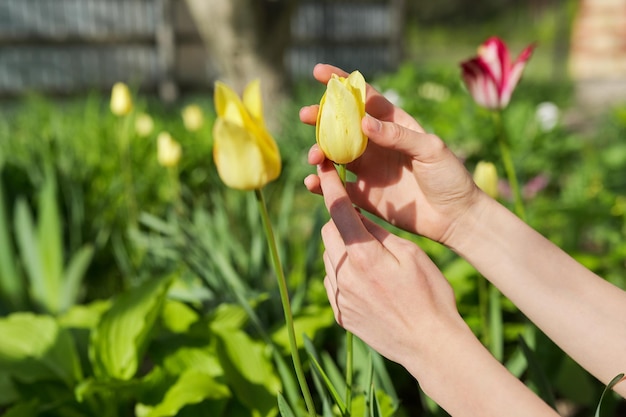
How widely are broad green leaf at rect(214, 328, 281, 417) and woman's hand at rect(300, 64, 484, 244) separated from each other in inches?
17.5

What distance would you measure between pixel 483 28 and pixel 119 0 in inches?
705

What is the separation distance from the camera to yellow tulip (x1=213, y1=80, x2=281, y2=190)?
2.94 feet

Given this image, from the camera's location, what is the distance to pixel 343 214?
2.71 ft

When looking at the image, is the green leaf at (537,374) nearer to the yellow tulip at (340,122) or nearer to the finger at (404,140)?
the finger at (404,140)

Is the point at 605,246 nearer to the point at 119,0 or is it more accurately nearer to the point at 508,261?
the point at 508,261

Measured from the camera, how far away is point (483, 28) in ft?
77.7

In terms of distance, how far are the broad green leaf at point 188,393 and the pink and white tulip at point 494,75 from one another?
738 mm

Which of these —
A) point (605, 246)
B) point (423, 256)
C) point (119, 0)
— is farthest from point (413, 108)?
point (119, 0)

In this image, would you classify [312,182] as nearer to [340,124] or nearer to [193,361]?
[340,124]

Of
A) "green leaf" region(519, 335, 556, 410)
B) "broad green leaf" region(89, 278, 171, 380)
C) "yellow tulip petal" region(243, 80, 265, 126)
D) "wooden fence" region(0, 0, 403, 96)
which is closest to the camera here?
"yellow tulip petal" region(243, 80, 265, 126)

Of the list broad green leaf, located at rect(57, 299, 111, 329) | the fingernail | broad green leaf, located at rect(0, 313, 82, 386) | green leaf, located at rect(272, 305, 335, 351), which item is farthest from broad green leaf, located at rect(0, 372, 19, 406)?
the fingernail

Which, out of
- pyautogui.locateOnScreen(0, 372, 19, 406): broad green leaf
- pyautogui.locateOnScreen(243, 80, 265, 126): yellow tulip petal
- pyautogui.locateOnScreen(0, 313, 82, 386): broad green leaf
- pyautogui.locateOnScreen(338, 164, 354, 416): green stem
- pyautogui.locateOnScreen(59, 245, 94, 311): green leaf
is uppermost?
pyautogui.locateOnScreen(243, 80, 265, 126): yellow tulip petal

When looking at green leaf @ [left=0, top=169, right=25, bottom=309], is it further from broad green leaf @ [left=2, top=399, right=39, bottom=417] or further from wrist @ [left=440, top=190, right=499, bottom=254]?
wrist @ [left=440, top=190, right=499, bottom=254]

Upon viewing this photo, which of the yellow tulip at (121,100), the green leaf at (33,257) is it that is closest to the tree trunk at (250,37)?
the yellow tulip at (121,100)
